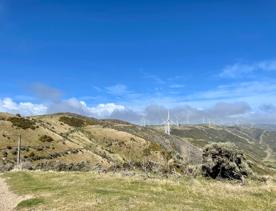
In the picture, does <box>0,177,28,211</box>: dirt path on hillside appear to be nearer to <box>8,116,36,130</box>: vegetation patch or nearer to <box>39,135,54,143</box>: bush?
<box>39,135,54,143</box>: bush

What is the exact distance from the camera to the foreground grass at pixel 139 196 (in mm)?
22127

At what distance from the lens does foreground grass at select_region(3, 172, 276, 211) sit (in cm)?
2213

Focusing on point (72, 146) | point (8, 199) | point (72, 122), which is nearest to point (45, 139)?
point (72, 146)

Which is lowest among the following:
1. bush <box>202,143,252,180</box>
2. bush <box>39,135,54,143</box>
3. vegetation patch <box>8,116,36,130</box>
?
bush <box>202,143,252,180</box>

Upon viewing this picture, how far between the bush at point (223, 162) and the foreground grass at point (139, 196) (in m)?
15.1

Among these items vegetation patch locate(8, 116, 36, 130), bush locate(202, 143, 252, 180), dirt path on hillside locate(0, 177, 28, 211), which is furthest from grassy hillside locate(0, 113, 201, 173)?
dirt path on hillside locate(0, 177, 28, 211)

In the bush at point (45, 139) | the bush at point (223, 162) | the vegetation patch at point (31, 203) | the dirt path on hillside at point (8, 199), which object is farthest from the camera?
the bush at point (45, 139)

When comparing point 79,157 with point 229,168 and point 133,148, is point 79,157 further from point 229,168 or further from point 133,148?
point 229,168

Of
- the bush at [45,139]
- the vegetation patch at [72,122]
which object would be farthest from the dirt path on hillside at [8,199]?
the vegetation patch at [72,122]

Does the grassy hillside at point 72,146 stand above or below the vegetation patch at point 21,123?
below

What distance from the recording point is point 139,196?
24.9 metres

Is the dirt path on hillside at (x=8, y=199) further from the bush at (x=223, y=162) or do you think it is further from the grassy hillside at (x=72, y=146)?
the grassy hillside at (x=72, y=146)

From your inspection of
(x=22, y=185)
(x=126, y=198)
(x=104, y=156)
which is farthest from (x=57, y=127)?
(x=126, y=198)

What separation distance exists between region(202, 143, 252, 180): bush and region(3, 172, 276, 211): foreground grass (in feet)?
49.7
